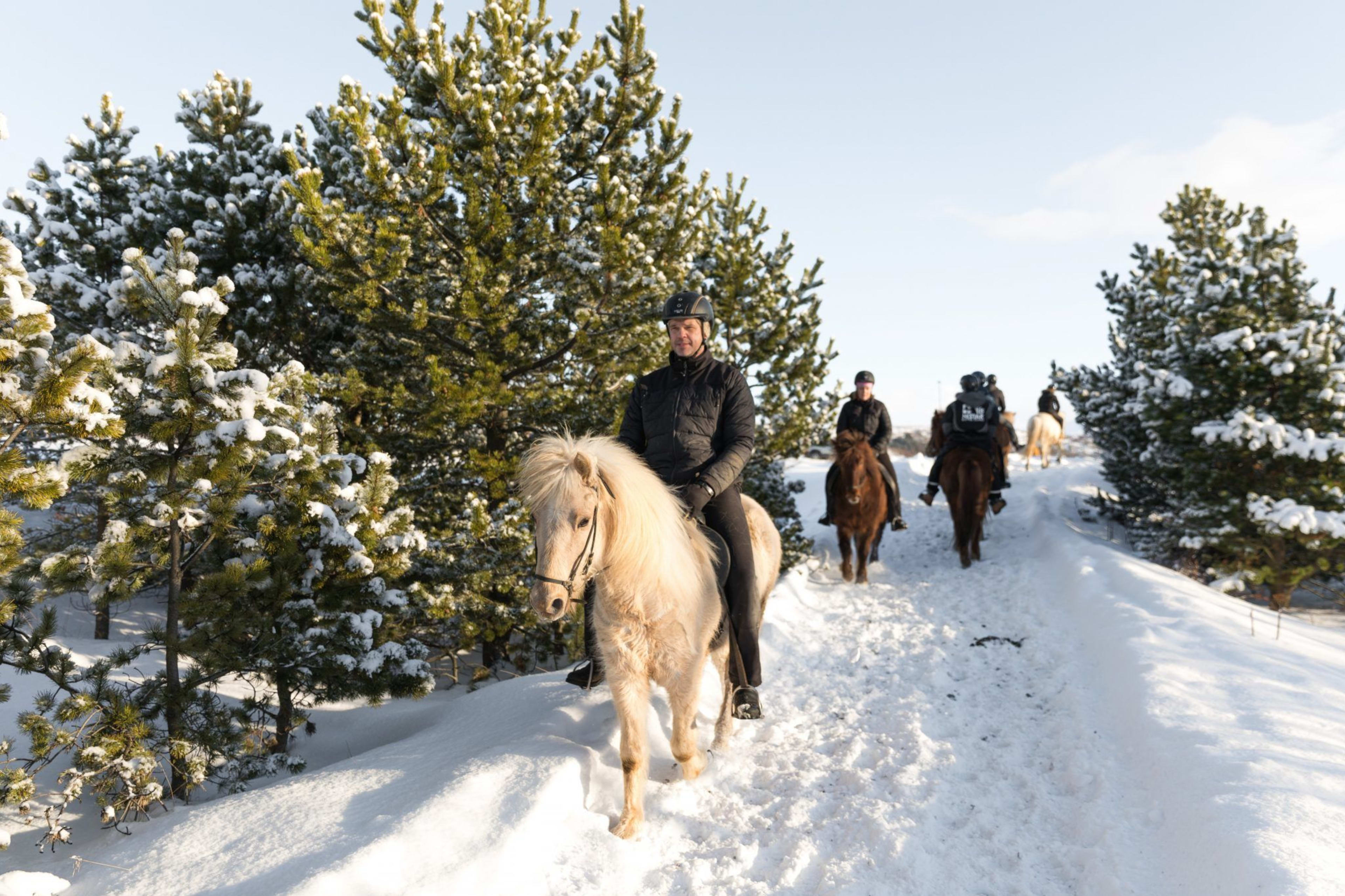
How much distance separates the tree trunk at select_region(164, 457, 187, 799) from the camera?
4.30 m

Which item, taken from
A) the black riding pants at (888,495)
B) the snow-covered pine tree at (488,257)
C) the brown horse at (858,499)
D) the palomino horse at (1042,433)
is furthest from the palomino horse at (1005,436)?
the snow-covered pine tree at (488,257)

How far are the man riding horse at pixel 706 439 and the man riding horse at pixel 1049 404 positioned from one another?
74.1 feet

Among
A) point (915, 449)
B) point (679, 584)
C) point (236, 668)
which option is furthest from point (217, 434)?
point (915, 449)

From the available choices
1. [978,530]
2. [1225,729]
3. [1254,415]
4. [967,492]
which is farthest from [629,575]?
[1254,415]

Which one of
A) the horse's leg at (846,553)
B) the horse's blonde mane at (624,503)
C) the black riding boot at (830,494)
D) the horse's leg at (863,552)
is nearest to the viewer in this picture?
the horse's blonde mane at (624,503)

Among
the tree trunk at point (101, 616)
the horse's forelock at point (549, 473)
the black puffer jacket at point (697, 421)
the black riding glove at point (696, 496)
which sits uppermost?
the black puffer jacket at point (697, 421)

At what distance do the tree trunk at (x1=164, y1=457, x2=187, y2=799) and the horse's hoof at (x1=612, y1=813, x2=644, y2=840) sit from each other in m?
2.92

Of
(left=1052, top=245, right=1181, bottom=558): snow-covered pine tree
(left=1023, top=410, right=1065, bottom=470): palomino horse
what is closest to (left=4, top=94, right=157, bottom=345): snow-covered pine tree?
(left=1052, top=245, right=1181, bottom=558): snow-covered pine tree

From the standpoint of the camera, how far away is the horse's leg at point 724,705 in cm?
472

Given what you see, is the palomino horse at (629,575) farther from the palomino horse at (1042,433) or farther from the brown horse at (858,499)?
the palomino horse at (1042,433)

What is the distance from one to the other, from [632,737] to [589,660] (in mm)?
1338

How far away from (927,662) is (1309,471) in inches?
274

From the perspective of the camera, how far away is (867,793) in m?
4.10

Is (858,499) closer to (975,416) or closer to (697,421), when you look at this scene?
(975,416)
